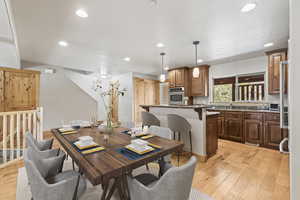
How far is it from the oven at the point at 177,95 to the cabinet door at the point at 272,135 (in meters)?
2.55

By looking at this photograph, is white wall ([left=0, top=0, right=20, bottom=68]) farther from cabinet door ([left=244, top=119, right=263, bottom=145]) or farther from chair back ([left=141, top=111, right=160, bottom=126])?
cabinet door ([left=244, top=119, right=263, bottom=145])

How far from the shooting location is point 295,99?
2.94ft

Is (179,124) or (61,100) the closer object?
(179,124)

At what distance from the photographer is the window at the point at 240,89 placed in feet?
13.1

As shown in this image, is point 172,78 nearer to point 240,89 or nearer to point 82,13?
point 240,89

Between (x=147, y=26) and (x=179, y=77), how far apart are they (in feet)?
10.4

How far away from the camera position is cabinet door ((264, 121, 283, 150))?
3.17 meters

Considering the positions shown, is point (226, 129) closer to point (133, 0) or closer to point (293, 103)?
point (293, 103)

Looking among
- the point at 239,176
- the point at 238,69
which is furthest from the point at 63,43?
the point at 238,69

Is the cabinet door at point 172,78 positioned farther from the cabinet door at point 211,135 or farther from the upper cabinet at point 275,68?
the upper cabinet at point 275,68

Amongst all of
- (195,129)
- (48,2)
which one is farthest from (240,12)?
(48,2)

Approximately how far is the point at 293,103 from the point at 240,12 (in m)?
1.66

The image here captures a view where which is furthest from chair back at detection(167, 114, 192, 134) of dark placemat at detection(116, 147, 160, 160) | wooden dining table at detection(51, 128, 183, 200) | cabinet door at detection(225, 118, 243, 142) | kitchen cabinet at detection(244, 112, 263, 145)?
kitchen cabinet at detection(244, 112, 263, 145)

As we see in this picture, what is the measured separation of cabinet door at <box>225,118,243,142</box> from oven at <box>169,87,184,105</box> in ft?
5.64
